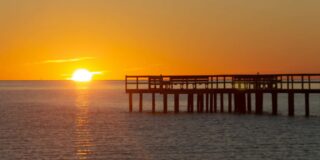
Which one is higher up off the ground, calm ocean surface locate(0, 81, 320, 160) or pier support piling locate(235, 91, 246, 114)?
pier support piling locate(235, 91, 246, 114)

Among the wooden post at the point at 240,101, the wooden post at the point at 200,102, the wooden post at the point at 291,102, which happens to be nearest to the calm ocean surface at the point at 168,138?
the wooden post at the point at 291,102

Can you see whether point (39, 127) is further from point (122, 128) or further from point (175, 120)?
point (175, 120)

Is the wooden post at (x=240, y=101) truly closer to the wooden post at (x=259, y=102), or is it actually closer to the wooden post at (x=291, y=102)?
the wooden post at (x=259, y=102)

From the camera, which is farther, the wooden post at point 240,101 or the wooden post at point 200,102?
the wooden post at point 200,102

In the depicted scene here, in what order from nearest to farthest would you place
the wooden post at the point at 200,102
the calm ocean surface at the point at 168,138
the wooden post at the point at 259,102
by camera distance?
1. the calm ocean surface at the point at 168,138
2. the wooden post at the point at 259,102
3. the wooden post at the point at 200,102

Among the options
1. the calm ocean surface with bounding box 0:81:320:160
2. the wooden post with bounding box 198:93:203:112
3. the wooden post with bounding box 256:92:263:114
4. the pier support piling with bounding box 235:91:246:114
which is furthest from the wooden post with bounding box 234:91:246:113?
the wooden post with bounding box 198:93:203:112

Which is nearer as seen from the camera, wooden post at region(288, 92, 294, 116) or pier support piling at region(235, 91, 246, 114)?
wooden post at region(288, 92, 294, 116)

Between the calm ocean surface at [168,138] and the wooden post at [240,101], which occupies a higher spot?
the wooden post at [240,101]

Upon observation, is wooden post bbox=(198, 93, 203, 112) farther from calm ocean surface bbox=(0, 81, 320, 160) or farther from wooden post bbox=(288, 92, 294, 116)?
wooden post bbox=(288, 92, 294, 116)

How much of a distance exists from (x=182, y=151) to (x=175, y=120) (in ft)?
68.2

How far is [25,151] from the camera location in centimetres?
3575

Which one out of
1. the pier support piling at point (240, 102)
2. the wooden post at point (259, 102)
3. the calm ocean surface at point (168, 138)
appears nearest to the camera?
the calm ocean surface at point (168, 138)

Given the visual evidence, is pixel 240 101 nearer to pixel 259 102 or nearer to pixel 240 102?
pixel 240 102

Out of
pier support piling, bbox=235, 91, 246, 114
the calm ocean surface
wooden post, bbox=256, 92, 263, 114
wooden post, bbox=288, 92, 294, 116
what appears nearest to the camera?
the calm ocean surface
